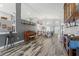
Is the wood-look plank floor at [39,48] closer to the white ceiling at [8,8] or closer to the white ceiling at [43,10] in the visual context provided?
the white ceiling at [43,10]

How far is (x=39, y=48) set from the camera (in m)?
2.70

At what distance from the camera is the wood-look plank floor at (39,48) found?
8.75ft

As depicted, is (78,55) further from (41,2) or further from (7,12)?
(7,12)

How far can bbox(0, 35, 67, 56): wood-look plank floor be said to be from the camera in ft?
8.75

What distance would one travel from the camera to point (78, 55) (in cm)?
263

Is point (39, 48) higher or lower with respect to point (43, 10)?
lower

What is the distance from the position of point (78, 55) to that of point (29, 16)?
125 cm

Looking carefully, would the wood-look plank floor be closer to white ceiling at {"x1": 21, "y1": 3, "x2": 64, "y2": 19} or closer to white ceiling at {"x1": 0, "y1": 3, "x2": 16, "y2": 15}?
white ceiling at {"x1": 21, "y1": 3, "x2": 64, "y2": 19}

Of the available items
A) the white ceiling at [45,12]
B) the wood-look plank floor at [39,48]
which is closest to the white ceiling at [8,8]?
the white ceiling at [45,12]

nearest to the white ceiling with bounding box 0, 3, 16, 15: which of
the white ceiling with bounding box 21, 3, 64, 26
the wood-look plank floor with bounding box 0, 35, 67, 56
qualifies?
the white ceiling with bounding box 21, 3, 64, 26

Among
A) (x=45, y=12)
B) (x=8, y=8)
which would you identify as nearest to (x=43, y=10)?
(x=45, y=12)

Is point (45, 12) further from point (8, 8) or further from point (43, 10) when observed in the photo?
point (8, 8)

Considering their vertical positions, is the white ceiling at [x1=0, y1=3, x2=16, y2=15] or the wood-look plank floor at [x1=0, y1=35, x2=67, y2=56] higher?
the white ceiling at [x1=0, y1=3, x2=16, y2=15]

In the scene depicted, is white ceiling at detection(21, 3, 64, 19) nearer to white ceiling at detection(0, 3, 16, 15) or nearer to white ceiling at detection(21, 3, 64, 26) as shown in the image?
white ceiling at detection(21, 3, 64, 26)
